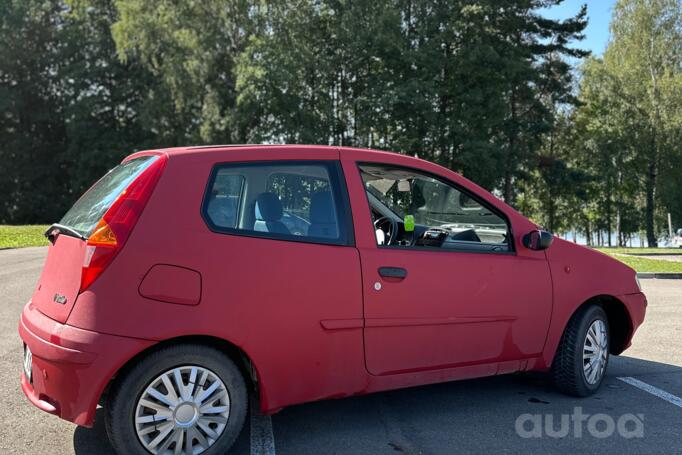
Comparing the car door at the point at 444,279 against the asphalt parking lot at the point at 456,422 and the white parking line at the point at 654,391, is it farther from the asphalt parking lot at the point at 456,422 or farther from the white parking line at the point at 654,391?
the white parking line at the point at 654,391

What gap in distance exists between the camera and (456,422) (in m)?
4.00

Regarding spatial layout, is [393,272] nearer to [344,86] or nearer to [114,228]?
[114,228]

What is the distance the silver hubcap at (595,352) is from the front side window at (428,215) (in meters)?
1.06

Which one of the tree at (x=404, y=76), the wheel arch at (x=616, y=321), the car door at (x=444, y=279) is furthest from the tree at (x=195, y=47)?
the car door at (x=444, y=279)

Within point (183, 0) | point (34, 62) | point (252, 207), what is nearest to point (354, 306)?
point (252, 207)

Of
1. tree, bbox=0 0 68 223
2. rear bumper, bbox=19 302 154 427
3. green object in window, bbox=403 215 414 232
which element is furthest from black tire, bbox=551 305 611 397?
tree, bbox=0 0 68 223

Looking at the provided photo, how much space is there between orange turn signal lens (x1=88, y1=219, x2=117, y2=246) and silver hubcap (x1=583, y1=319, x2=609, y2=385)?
3422 millimetres

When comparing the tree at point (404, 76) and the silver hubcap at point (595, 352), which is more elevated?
the tree at point (404, 76)

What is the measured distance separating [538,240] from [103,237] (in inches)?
110

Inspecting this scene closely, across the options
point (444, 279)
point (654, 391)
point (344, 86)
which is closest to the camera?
point (444, 279)

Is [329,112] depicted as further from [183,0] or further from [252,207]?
[252,207]

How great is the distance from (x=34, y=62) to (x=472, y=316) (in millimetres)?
47992

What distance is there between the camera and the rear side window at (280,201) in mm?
3322

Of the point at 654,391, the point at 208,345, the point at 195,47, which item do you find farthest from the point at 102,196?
the point at 195,47
